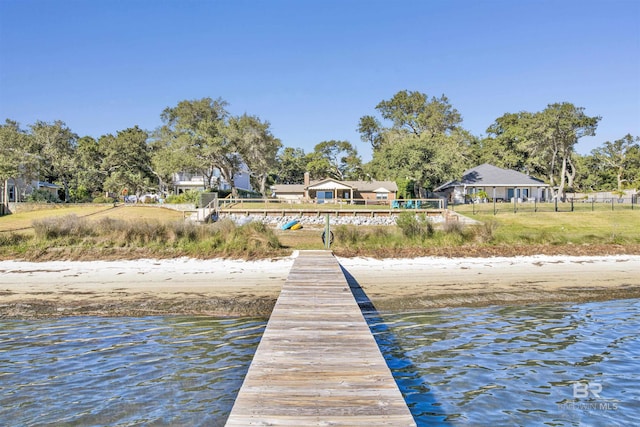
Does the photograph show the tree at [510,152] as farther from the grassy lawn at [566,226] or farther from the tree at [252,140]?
the tree at [252,140]

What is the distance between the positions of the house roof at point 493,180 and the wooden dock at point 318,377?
5230 centimetres

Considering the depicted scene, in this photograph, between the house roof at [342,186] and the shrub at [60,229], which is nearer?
the shrub at [60,229]

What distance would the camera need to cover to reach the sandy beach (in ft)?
39.5

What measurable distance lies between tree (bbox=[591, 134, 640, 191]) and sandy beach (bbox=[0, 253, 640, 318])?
68849mm

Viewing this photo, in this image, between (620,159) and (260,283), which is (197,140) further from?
(620,159)

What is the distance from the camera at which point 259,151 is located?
169ft

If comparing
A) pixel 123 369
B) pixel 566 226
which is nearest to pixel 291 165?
pixel 566 226

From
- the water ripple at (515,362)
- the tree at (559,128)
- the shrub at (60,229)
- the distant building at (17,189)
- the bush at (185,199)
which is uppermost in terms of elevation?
the tree at (559,128)

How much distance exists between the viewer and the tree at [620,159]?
75438mm

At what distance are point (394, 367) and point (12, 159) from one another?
48983mm

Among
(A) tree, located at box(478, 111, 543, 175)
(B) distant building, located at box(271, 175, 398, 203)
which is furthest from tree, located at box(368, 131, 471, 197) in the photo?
(A) tree, located at box(478, 111, 543, 175)

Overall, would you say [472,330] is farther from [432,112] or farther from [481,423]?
[432,112]

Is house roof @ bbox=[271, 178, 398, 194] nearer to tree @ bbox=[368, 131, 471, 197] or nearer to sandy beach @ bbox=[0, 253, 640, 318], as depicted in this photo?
tree @ bbox=[368, 131, 471, 197]

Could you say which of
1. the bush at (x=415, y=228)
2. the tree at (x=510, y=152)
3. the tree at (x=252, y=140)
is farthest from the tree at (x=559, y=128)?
the bush at (x=415, y=228)
